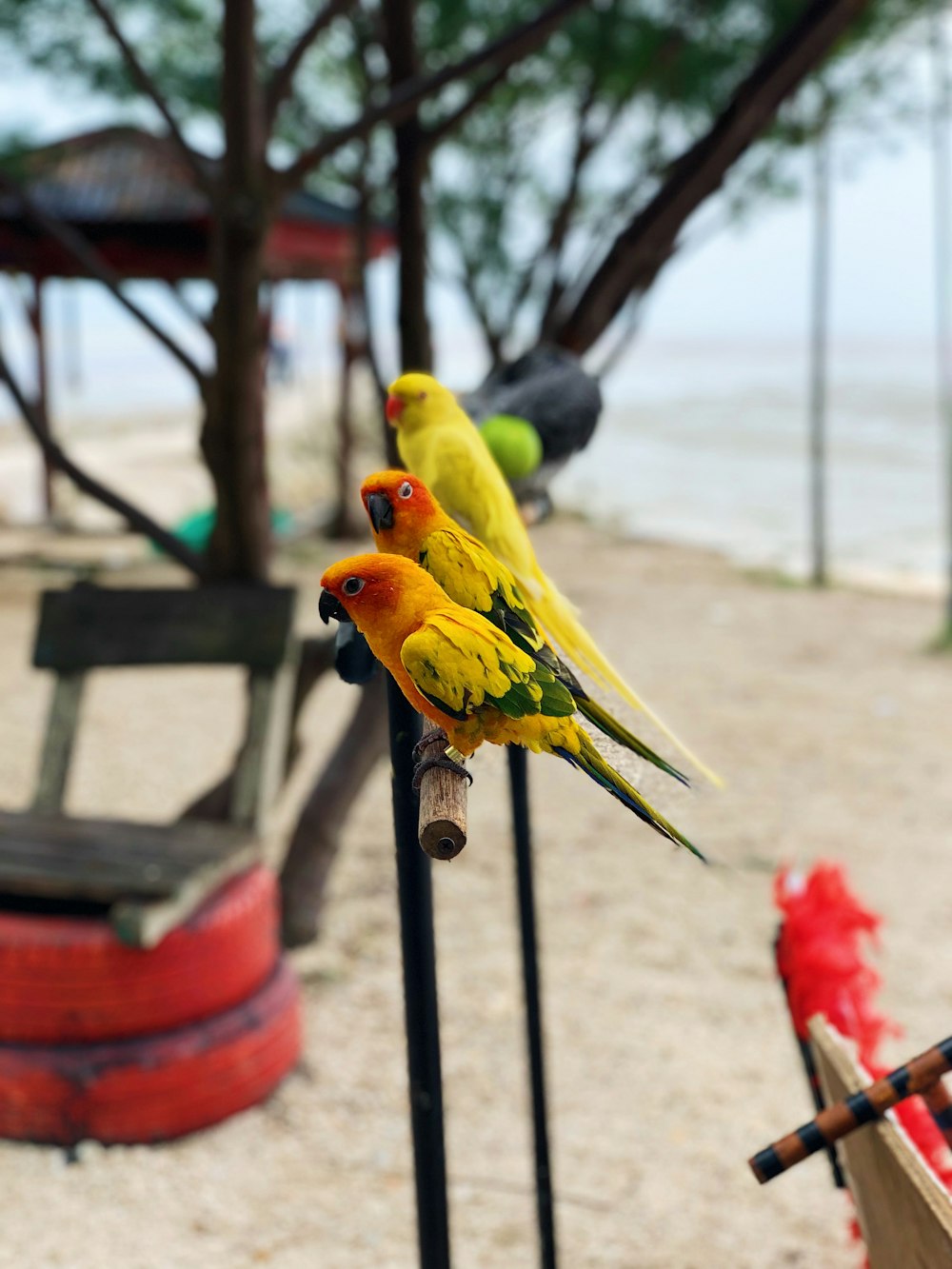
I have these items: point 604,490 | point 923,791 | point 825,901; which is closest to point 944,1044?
point 825,901

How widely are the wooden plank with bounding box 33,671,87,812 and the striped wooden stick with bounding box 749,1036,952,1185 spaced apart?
2.36 m

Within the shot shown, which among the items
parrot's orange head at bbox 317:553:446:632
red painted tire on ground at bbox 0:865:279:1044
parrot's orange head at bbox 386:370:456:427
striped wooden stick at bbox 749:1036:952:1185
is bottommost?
red painted tire on ground at bbox 0:865:279:1044

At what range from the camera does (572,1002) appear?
3527mm

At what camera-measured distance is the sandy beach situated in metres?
2.56

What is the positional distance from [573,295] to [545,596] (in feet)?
8.25

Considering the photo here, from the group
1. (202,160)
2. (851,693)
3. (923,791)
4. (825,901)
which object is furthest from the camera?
(851,693)

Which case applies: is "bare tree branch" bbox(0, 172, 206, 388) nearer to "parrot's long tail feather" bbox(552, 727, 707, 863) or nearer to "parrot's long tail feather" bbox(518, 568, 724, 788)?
"parrot's long tail feather" bbox(518, 568, 724, 788)

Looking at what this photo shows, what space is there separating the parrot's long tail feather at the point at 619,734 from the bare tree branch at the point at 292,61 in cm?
260

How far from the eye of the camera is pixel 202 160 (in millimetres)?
3479

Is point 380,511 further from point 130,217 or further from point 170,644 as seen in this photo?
point 130,217

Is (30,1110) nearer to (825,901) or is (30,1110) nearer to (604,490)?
(825,901)

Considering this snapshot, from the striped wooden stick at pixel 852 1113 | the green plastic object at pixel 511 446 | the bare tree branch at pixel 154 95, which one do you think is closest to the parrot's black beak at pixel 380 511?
the green plastic object at pixel 511 446

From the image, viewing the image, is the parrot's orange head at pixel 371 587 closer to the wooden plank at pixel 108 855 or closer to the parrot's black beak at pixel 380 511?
the parrot's black beak at pixel 380 511

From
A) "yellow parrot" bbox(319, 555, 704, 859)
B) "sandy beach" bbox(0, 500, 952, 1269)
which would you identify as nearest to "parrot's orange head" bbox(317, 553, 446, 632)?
"yellow parrot" bbox(319, 555, 704, 859)
